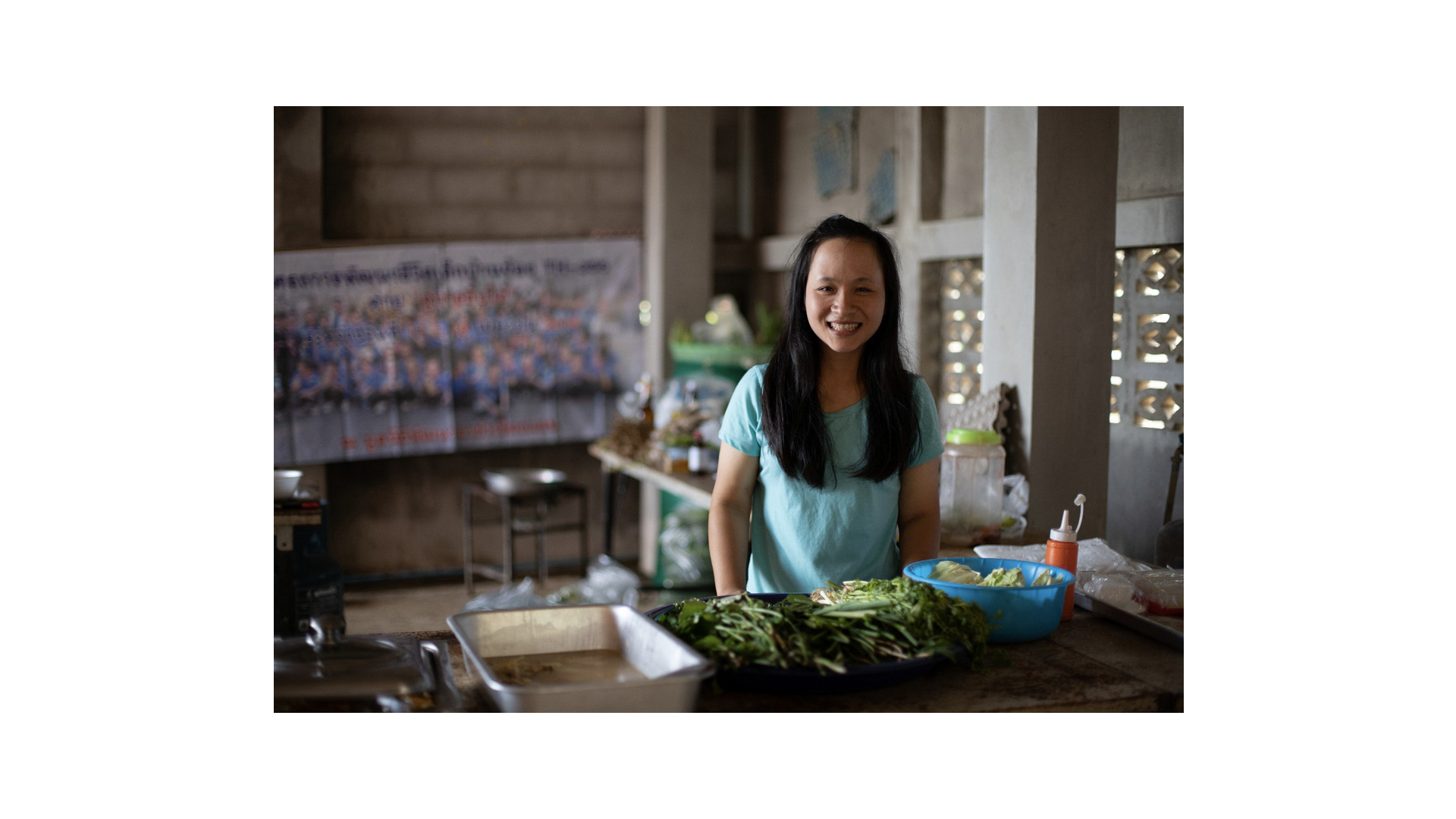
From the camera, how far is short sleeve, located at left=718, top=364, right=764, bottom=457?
2428 mm

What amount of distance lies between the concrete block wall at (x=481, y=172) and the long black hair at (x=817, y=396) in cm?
510

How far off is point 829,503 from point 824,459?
106 mm

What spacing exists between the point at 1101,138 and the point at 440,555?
5316mm

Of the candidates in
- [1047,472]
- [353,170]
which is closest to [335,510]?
[353,170]

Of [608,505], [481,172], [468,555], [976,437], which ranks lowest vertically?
[468,555]

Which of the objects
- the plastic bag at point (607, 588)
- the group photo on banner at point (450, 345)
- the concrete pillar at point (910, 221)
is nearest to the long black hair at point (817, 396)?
the concrete pillar at point (910, 221)

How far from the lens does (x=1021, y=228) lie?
3.55 metres

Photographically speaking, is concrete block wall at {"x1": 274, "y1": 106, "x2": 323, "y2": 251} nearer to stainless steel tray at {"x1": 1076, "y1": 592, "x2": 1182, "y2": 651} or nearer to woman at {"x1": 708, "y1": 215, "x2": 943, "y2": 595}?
woman at {"x1": 708, "y1": 215, "x2": 943, "y2": 595}

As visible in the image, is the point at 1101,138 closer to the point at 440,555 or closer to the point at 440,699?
the point at 440,699

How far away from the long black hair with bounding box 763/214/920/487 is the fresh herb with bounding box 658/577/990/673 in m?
0.49

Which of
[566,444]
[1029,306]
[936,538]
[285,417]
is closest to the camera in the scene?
[936,538]

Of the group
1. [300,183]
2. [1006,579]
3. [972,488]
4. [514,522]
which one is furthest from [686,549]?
[1006,579]

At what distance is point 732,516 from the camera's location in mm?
2449

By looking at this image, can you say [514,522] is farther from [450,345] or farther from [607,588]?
[450,345]
